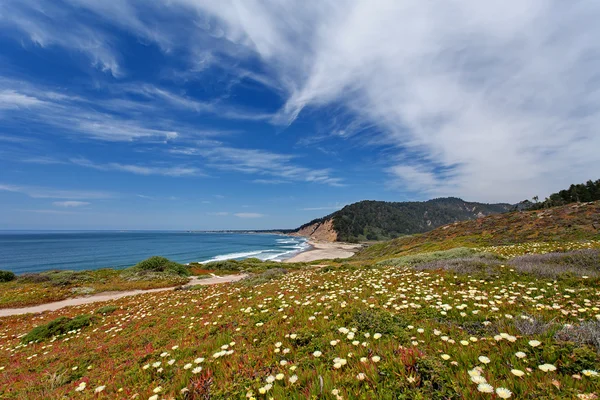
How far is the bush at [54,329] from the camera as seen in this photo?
420 inches

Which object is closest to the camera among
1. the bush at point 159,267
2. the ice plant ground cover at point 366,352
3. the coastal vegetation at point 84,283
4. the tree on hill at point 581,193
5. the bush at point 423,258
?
the ice plant ground cover at point 366,352

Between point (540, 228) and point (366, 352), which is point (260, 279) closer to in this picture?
point (366, 352)

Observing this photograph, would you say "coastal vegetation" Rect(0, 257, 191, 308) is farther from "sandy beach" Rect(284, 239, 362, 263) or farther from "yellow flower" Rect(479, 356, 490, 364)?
"sandy beach" Rect(284, 239, 362, 263)

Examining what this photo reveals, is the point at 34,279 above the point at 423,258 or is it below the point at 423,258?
below

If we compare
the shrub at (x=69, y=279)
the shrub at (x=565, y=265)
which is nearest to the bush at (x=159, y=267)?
the shrub at (x=69, y=279)

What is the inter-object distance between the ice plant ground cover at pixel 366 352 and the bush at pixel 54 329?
2141 millimetres

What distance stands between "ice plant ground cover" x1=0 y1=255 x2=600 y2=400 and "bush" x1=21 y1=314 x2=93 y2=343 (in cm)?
214

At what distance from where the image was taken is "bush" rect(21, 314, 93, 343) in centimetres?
1068

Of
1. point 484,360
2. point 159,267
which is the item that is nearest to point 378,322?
point 484,360

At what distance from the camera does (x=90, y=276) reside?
1371 inches

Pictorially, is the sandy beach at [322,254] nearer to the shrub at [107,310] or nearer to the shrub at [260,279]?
the shrub at [260,279]

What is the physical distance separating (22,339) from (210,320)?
9893mm

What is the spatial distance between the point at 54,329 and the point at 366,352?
14.3 metres

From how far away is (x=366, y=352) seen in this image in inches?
160
